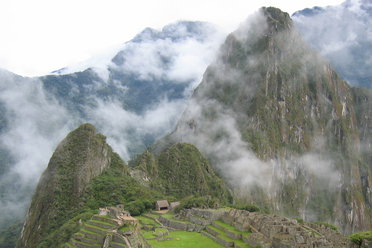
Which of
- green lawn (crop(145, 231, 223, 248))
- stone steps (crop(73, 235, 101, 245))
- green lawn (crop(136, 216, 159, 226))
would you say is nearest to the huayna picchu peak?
green lawn (crop(136, 216, 159, 226))

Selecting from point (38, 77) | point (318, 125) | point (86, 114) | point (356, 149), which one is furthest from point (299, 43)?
point (38, 77)

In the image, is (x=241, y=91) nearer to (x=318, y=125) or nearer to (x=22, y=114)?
(x=318, y=125)

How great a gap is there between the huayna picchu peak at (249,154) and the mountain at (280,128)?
1.16 ft

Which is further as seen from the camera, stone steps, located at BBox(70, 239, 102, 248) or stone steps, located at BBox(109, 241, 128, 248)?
stone steps, located at BBox(70, 239, 102, 248)

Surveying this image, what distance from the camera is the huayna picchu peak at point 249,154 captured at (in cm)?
7681

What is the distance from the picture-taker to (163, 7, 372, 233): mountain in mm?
134750

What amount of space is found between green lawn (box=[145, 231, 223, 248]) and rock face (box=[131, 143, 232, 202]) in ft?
158

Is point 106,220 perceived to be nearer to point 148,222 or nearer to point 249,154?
point 148,222

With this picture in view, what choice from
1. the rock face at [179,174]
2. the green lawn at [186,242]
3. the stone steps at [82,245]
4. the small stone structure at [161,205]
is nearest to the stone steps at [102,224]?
the stone steps at [82,245]

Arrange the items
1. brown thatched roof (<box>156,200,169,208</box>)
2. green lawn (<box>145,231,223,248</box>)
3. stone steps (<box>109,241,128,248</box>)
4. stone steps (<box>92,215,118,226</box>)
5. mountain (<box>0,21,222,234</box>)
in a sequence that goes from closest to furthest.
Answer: stone steps (<box>109,241,128,248</box>)
stone steps (<box>92,215,118,226</box>)
green lawn (<box>145,231,223,248</box>)
brown thatched roof (<box>156,200,169,208</box>)
mountain (<box>0,21,222,234</box>)

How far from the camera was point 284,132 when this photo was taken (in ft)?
475

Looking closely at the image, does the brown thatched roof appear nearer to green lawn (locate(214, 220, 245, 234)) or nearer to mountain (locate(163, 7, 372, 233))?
green lawn (locate(214, 220, 245, 234))

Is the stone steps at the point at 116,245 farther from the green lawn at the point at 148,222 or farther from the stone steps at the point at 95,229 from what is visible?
the green lawn at the point at 148,222

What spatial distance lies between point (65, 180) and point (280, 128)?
8339cm
